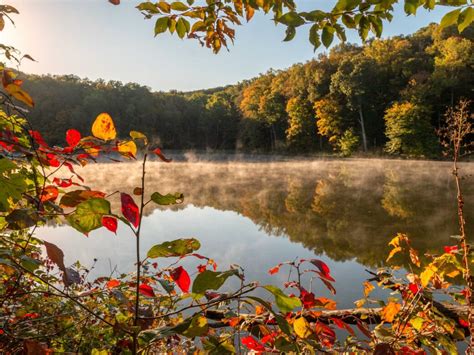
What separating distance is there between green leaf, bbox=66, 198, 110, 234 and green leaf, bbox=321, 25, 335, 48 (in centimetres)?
90

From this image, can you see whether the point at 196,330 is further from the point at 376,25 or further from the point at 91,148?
the point at 376,25

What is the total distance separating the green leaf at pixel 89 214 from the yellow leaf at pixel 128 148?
0.35 meters

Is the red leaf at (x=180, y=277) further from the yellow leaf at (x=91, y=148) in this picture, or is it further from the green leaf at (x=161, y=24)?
the green leaf at (x=161, y=24)

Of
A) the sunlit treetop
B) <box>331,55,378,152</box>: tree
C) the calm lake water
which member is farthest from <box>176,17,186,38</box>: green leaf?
<box>331,55,378,152</box>: tree

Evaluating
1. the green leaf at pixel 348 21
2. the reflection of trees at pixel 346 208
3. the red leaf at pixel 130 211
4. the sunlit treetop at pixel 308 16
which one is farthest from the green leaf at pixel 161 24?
the reflection of trees at pixel 346 208

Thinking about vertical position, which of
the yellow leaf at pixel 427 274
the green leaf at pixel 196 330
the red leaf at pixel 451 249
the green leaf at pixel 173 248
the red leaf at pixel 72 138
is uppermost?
the red leaf at pixel 72 138

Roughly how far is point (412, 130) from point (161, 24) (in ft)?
95.9

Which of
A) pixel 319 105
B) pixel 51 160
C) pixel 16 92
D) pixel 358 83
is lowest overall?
pixel 51 160

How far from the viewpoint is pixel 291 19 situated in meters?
1.00

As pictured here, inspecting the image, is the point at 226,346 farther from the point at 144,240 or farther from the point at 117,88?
the point at 117,88

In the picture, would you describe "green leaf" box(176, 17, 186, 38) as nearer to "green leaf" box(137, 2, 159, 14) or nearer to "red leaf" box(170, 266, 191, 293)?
"green leaf" box(137, 2, 159, 14)

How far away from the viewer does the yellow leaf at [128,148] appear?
0.98 m

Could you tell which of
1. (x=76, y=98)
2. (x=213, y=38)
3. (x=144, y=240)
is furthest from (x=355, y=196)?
(x=76, y=98)

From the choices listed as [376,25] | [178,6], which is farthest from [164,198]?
[376,25]
